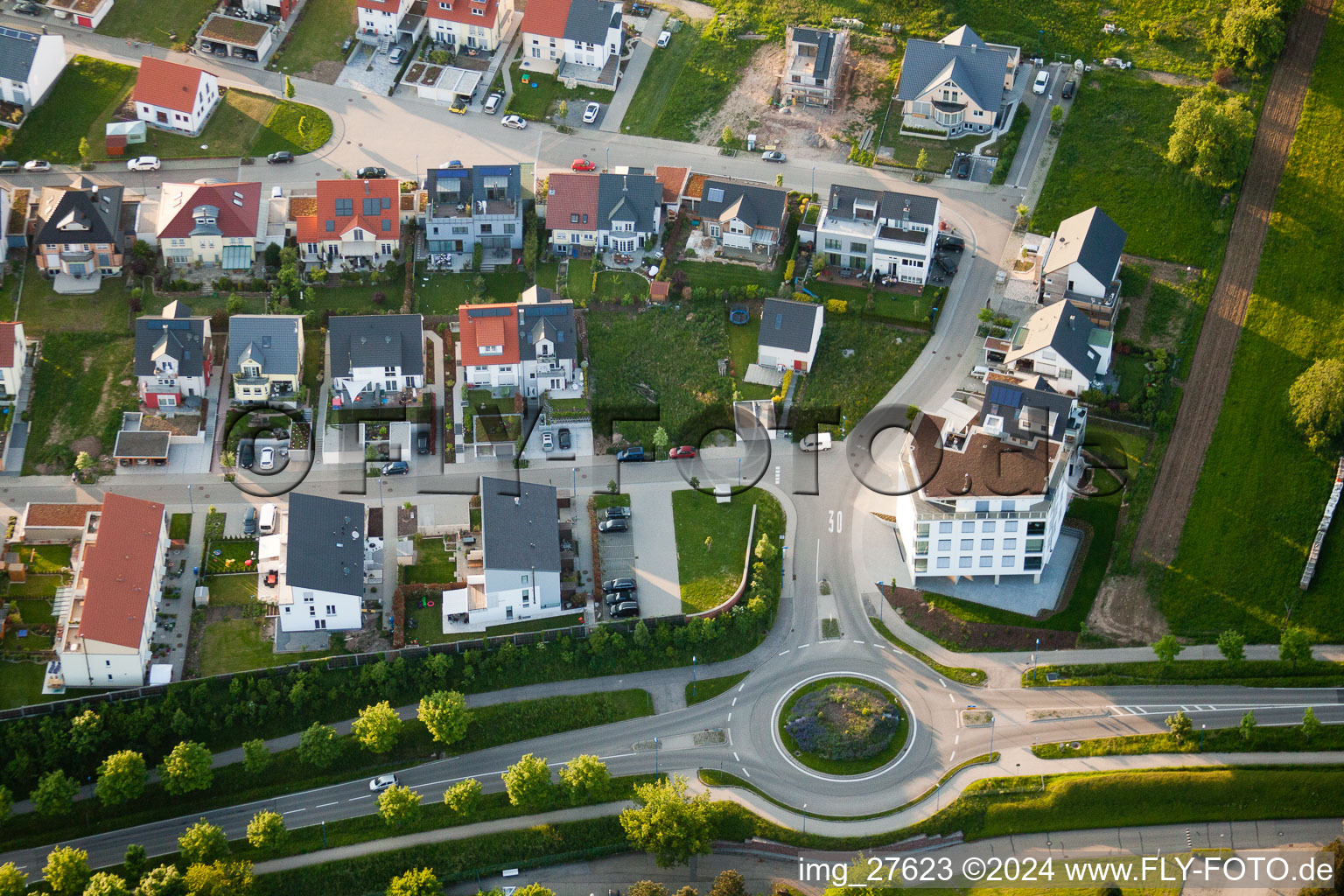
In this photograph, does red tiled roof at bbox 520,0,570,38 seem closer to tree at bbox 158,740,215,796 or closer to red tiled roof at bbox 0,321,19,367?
red tiled roof at bbox 0,321,19,367

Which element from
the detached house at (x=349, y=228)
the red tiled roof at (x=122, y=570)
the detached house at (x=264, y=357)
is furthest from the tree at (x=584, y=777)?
the detached house at (x=349, y=228)

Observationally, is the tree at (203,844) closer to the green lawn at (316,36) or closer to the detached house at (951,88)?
the green lawn at (316,36)

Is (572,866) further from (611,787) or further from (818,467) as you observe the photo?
(818,467)

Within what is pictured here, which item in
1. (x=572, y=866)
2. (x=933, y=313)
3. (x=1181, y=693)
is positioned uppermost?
(x=933, y=313)

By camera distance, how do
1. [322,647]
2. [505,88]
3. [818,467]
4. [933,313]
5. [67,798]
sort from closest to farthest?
[67,798] → [322,647] → [818,467] → [933,313] → [505,88]

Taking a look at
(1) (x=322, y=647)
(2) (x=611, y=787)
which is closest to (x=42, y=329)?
(1) (x=322, y=647)

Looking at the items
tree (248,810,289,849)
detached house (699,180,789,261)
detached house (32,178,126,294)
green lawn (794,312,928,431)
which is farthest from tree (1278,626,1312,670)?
detached house (32,178,126,294)

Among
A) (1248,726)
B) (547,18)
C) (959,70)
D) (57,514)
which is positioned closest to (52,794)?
(57,514)

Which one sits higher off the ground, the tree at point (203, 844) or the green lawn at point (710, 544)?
the green lawn at point (710, 544)
